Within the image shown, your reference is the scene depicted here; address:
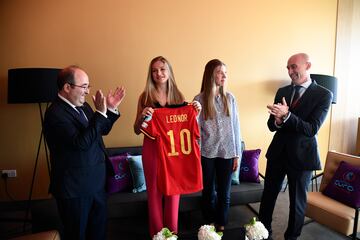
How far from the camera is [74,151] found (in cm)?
160

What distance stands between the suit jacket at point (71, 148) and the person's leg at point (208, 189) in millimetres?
1095

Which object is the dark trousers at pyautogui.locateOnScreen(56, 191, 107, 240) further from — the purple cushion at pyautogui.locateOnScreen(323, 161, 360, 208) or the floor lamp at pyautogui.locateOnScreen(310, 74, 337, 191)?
the floor lamp at pyautogui.locateOnScreen(310, 74, 337, 191)

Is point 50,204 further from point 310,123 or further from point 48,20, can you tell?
point 310,123

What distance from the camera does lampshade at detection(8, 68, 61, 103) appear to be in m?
2.55

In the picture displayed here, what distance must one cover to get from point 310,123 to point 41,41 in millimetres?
Result: 3070

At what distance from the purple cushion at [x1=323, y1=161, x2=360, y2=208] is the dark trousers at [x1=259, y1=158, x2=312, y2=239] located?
50 cm

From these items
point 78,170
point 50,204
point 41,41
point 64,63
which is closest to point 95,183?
point 78,170

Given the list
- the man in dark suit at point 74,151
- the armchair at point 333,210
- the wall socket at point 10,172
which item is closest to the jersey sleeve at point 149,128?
the man in dark suit at point 74,151

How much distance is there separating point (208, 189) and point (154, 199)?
0.64 meters

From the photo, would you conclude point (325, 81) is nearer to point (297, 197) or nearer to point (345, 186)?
point (345, 186)

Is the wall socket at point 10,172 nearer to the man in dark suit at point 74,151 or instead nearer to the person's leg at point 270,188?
the man in dark suit at point 74,151

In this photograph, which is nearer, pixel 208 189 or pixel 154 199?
pixel 154 199

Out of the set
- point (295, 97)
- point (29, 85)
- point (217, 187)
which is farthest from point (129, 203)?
point (295, 97)

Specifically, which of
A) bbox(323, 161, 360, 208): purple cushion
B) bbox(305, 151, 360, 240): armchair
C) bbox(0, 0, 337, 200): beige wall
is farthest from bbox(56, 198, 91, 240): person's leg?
bbox(323, 161, 360, 208): purple cushion
